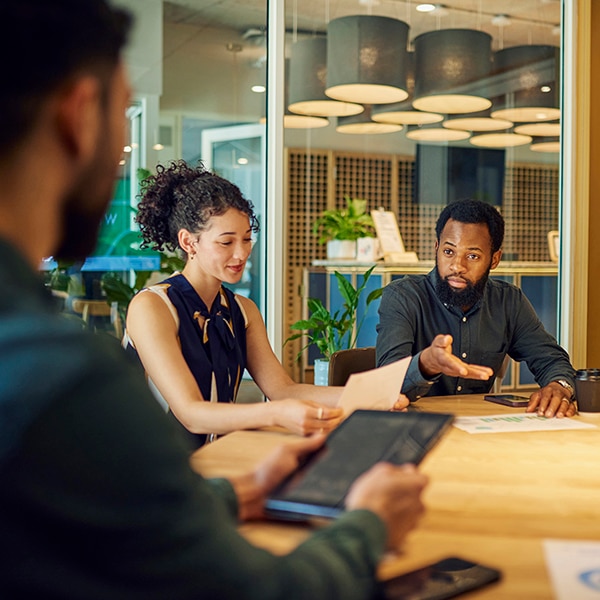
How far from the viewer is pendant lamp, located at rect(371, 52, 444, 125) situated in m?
6.17

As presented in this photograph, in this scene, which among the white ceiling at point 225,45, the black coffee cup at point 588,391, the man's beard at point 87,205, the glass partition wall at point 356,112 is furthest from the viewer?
the white ceiling at point 225,45

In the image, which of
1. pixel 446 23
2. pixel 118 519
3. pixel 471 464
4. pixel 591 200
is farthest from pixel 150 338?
pixel 446 23

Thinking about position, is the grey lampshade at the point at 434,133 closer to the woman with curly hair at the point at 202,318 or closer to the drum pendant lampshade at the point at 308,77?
the drum pendant lampshade at the point at 308,77

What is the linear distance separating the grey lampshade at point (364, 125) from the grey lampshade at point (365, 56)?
1.18m

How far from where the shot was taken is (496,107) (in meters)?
6.17

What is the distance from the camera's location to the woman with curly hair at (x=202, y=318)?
6.39 ft

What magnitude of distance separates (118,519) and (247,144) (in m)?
3.85

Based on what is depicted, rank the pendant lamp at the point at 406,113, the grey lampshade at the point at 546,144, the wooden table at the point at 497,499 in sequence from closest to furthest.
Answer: the wooden table at the point at 497,499 → the grey lampshade at the point at 546,144 → the pendant lamp at the point at 406,113

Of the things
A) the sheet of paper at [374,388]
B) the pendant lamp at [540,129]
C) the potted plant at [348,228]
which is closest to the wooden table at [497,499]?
the sheet of paper at [374,388]

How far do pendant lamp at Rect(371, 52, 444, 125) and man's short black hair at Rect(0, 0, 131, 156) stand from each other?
18.8ft

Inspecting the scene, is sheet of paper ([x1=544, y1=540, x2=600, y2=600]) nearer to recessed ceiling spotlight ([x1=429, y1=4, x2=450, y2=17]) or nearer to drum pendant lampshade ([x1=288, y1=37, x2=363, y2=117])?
drum pendant lampshade ([x1=288, y1=37, x2=363, y2=117])

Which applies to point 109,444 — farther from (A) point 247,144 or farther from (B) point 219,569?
(A) point 247,144

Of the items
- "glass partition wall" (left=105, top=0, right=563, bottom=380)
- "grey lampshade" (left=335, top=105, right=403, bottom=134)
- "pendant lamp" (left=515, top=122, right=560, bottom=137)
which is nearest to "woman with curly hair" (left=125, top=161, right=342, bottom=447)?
"glass partition wall" (left=105, top=0, right=563, bottom=380)

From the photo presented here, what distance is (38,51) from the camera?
63cm
